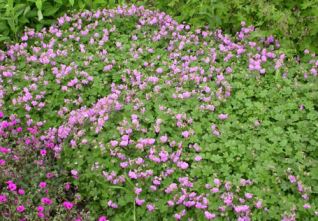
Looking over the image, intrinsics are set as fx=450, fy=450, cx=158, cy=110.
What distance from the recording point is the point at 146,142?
13.3ft

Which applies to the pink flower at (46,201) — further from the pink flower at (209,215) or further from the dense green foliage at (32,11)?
the dense green foliage at (32,11)

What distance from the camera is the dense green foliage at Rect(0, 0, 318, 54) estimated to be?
16.7ft

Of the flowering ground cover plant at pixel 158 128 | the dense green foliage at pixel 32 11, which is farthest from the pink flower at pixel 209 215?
the dense green foliage at pixel 32 11

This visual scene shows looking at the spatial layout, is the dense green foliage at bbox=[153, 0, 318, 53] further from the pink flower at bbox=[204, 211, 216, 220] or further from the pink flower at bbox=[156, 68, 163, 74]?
the pink flower at bbox=[204, 211, 216, 220]

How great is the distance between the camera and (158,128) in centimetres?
415

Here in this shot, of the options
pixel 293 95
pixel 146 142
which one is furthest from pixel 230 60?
pixel 146 142

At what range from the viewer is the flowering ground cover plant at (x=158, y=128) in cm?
375

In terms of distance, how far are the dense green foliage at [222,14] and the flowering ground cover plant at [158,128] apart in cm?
19

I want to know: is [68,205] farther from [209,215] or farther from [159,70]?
[159,70]

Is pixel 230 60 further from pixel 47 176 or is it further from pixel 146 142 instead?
pixel 47 176

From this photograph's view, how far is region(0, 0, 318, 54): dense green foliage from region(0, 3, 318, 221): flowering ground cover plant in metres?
0.19

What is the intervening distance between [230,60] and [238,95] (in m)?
0.68

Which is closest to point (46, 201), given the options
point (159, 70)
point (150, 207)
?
point (150, 207)

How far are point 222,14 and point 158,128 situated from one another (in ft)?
7.00
